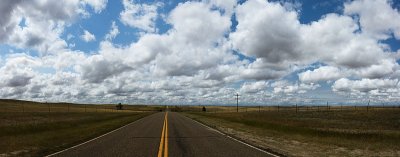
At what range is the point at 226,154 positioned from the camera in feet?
42.5

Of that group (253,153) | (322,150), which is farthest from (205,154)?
(322,150)

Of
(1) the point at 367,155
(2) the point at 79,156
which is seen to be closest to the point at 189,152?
(2) the point at 79,156

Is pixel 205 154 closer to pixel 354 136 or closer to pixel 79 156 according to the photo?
pixel 79 156

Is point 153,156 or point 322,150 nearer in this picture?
point 153,156

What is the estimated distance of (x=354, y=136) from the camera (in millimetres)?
20734

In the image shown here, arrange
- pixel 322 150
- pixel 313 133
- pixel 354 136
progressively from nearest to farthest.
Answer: pixel 322 150 < pixel 354 136 < pixel 313 133

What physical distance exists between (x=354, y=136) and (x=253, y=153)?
1084cm

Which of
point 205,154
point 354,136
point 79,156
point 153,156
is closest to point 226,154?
point 205,154

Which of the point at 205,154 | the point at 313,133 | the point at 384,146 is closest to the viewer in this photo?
the point at 205,154

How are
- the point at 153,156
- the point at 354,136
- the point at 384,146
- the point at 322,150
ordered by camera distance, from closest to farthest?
1. the point at 153,156
2. the point at 322,150
3. the point at 384,146
4. the point at 354,136

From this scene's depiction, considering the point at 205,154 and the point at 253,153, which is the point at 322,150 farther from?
the point at 205,154

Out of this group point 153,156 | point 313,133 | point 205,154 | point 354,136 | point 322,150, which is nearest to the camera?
point 153,156

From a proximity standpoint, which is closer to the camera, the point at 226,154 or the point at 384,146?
the point at 226,154

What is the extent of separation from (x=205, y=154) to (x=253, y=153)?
6.66ft
